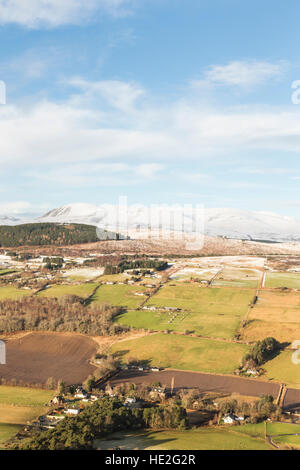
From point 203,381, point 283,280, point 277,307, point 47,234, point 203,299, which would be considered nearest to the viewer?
point 203,381

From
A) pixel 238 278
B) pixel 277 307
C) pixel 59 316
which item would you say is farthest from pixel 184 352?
pixel 238 278

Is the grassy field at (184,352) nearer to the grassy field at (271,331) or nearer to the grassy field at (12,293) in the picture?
the grassy field at (271,331)

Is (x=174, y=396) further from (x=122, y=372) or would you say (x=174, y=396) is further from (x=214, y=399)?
(x=122, y=372)

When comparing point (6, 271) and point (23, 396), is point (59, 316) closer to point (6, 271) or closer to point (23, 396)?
point (23, 396)

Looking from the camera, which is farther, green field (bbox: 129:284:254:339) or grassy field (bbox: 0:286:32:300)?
grassy field (bbox: 0:286:32:300)

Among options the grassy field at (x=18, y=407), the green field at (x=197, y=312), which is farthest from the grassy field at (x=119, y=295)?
the grassy field at (x=18, y=407)

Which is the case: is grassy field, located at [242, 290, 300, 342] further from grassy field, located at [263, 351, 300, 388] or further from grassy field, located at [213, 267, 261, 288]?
grassy field, located at [213, 267, 261, 288]

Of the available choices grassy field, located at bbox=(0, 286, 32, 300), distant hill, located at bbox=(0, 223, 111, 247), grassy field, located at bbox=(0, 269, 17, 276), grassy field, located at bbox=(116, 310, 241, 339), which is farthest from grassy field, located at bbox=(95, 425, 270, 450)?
distant hill, located at bbox=(0, 223, 111, 247)
